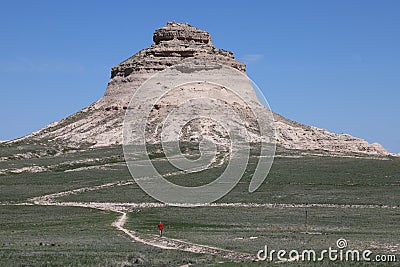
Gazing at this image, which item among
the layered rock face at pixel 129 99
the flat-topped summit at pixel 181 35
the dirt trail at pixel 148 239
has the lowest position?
the dirt trail at pixel 148 239

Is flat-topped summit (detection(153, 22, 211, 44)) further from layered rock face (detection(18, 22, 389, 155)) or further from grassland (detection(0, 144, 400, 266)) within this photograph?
grassland (detection(0, 144, 400, 266))

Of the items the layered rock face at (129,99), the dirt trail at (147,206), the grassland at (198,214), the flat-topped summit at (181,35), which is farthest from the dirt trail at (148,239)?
the flat-topped summit at (181,35)

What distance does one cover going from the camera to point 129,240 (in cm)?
3559

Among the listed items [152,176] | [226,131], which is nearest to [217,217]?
[152,176]

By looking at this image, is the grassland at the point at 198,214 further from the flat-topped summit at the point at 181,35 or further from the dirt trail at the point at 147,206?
the flat-topped summit at the point at 181,35

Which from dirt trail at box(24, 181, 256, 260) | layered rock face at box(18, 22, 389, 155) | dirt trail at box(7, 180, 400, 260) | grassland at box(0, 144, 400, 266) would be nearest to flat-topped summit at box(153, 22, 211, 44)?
layered rock face at box(18, 22, 389, 155)

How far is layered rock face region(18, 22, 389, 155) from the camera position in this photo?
114125 mm

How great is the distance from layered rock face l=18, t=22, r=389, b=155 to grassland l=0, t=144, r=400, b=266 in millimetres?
11964

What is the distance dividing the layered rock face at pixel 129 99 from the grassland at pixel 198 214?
11964 millimetres

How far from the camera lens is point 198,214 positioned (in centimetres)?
5106

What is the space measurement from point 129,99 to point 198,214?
71014 mm

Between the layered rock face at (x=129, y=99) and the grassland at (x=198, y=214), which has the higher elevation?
the layered rock face at (x=129, y=99)

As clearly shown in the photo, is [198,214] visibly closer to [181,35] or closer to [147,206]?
[147,206]

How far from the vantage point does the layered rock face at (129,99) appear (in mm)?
114125
